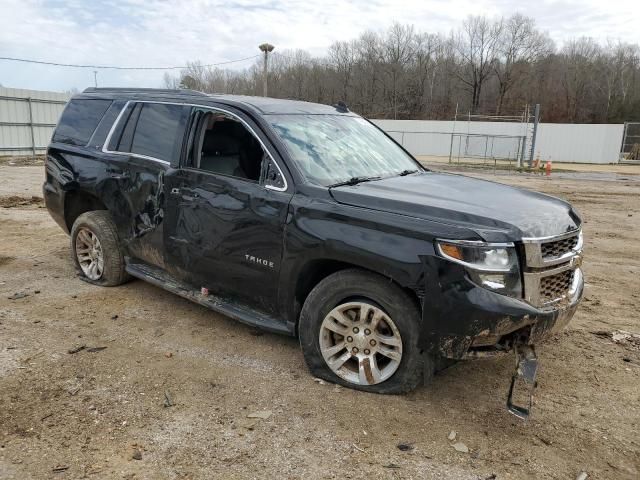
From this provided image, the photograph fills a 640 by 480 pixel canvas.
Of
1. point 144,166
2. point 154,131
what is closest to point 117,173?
point 144,166

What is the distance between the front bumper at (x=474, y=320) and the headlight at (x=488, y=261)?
52 mm

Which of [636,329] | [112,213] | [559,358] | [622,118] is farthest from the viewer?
[622,118]

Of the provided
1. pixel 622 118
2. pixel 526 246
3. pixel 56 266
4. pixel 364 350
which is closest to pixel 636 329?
pixel 526 246

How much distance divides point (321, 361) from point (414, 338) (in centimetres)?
76

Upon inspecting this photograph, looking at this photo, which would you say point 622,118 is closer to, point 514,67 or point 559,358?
point 514,67

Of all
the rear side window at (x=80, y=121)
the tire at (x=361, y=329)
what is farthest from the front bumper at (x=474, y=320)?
the rear side window at (x=80, y=121)

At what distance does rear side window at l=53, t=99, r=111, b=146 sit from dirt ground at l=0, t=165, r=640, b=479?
1735mm

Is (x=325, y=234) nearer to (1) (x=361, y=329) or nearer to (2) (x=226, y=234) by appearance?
(1) (x=361, y=329)

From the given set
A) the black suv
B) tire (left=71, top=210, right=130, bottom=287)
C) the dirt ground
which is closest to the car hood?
the black suv

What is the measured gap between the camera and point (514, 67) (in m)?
71.2

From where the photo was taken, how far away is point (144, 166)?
15.9 ft

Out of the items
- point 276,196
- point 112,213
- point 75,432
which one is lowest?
point 75,432

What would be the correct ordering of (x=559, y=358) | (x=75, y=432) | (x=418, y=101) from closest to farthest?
(x=75, y=432) < (x=559, y=358) < (x=418, y=101)

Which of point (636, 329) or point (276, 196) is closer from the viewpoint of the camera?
point (276, 196)
